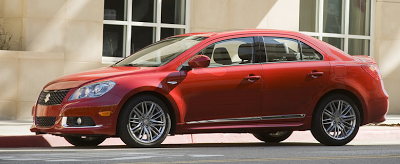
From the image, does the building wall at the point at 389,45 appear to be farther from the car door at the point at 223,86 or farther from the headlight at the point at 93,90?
the headlight at the point at 93,90

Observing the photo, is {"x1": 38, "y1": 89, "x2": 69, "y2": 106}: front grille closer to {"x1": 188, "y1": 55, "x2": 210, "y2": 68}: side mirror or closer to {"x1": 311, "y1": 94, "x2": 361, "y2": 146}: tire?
{"x1": 188, "y1": 55, "x2": 210, "y2": 68}: side mirror

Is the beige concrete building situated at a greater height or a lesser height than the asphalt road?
greater

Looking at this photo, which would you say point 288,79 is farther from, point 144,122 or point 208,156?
point 208,156

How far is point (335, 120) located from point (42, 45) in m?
7.64

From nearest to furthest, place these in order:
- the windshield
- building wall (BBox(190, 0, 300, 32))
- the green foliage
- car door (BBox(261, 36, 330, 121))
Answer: the windshield
car door (BBox(261, 36, 330, 121))
the green foliage
building wall (BBox(190, 0, 300, 32))

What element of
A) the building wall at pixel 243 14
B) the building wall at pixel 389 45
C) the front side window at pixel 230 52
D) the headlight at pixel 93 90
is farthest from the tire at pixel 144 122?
the building wall at pixel 389 45

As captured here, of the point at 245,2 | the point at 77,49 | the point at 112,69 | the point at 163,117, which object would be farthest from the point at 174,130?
the point at 245,2

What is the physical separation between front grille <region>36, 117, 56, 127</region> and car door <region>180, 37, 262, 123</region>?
1.62 meters

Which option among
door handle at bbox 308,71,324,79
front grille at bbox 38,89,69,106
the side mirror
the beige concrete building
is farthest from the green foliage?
door handle at bbox 308,71,324,79

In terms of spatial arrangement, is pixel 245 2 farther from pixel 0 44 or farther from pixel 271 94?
pixel 271 94

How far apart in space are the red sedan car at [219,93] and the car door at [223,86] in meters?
0.01

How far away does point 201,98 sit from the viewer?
29.9 ft

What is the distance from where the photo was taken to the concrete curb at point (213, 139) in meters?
10.1

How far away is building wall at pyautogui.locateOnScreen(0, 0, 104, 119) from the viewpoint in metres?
14.8
